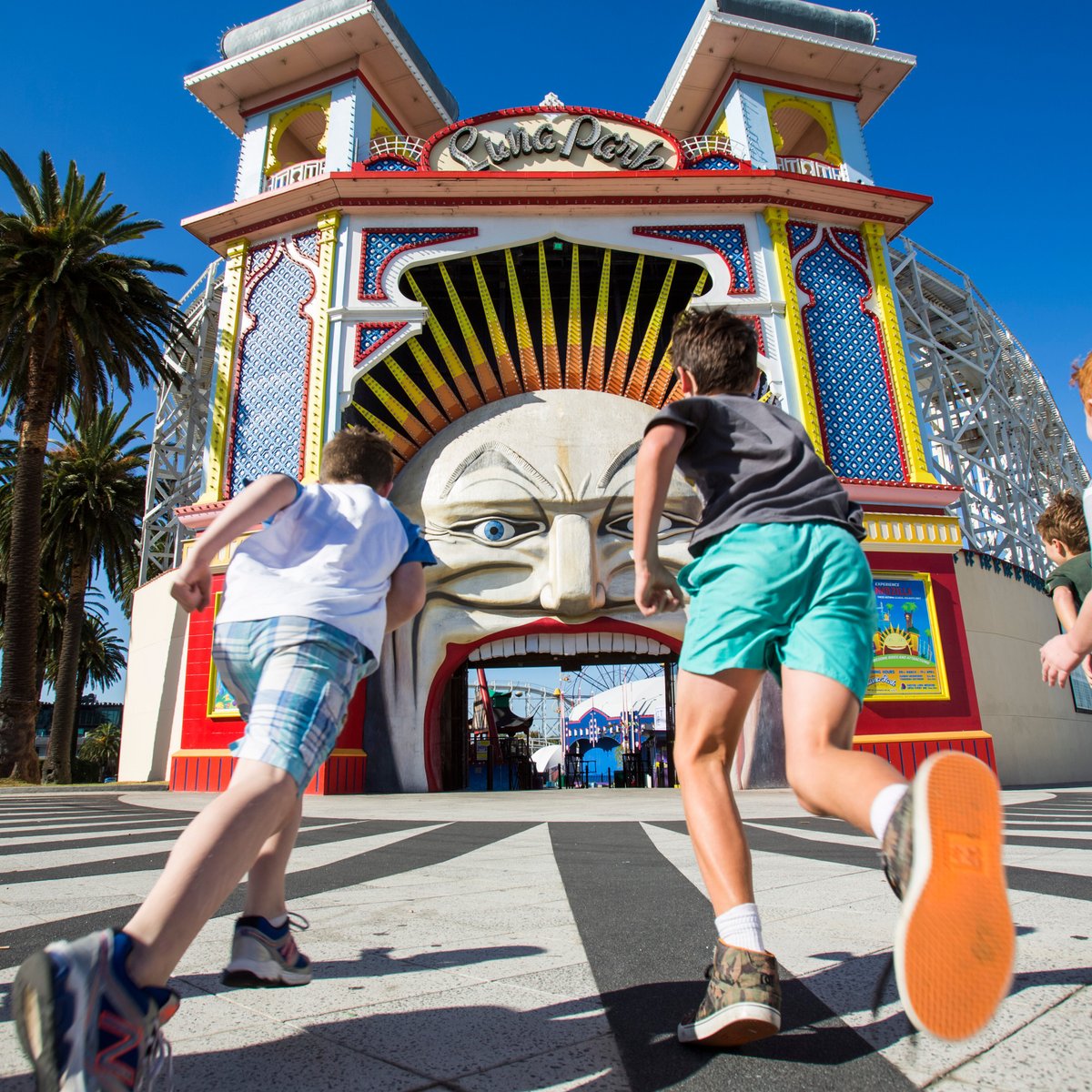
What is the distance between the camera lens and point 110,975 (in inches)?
42.7

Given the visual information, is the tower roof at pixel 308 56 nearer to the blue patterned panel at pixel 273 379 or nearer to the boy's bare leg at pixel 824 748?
the blue patterned panel at pixel 273 379

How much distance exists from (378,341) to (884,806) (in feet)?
39.5

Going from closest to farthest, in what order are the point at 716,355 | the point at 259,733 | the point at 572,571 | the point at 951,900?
the point at 951,900 → the point at 259,733 → the point at 716,355 → the point at 572,571

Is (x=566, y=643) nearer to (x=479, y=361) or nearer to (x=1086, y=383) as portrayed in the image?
(x=479, y=361)

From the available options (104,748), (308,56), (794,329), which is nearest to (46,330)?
(308,56)

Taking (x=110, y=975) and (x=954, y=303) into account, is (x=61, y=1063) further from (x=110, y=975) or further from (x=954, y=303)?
(x=954, y=303)

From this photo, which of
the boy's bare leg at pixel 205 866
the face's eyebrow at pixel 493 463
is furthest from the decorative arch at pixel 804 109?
the boy's bare leg at pixel 205 866

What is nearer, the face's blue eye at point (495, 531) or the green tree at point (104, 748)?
the face's blue eye at point (495, 531)

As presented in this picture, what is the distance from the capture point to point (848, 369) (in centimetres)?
1284

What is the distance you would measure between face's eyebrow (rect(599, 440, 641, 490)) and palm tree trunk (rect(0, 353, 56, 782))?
429 inches

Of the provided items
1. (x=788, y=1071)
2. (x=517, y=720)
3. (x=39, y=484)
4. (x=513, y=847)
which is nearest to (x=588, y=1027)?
(x=788, y=1071)

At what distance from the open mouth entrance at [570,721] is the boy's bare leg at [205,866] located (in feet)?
33.6

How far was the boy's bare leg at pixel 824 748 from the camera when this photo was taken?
1.44m

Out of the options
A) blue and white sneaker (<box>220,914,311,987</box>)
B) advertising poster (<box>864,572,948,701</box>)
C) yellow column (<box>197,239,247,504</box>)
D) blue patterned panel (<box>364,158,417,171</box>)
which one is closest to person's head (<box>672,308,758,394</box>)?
blue and white sneaker (<box>220,914,311,987</box>)
